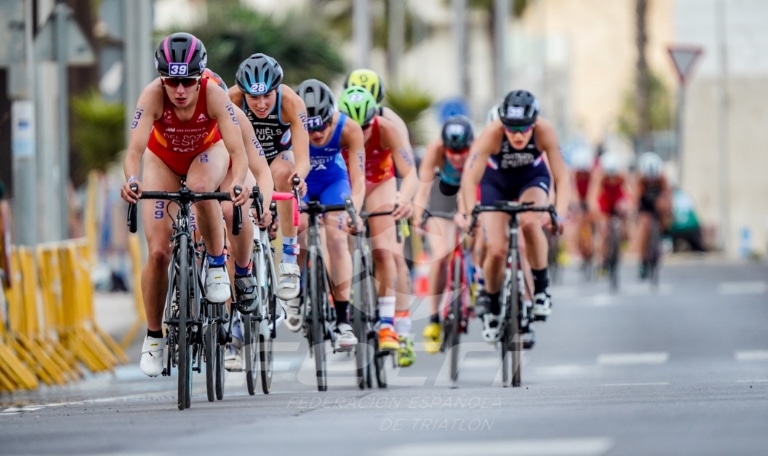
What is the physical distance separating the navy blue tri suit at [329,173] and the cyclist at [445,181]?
2.02 metres

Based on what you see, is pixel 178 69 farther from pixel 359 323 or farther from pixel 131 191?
pixel 359 323

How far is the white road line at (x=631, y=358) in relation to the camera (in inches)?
695

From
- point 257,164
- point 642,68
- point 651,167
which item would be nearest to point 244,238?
point 257,164

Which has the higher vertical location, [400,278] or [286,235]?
[286,235]

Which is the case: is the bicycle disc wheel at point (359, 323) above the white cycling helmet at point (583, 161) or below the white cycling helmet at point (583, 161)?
below

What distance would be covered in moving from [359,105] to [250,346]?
8.66 feet

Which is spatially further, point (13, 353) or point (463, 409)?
point (13, 353)

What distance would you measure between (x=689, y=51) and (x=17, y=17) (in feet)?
65.2

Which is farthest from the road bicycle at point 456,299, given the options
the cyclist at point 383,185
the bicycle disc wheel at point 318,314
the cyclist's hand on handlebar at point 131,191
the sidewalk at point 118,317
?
the cyclist's hand on handlebar at point 131,191

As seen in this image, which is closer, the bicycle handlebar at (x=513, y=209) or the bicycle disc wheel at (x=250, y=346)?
the bicycle disc wheel at (x=250, y=346)

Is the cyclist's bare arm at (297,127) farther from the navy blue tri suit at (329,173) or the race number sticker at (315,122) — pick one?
the navy blue tri suit at (329,173)

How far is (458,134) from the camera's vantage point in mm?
16766

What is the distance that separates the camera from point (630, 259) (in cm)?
4569

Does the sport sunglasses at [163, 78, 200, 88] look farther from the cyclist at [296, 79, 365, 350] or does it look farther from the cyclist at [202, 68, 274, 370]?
the cyclist at [296, 79, 365, 350]
